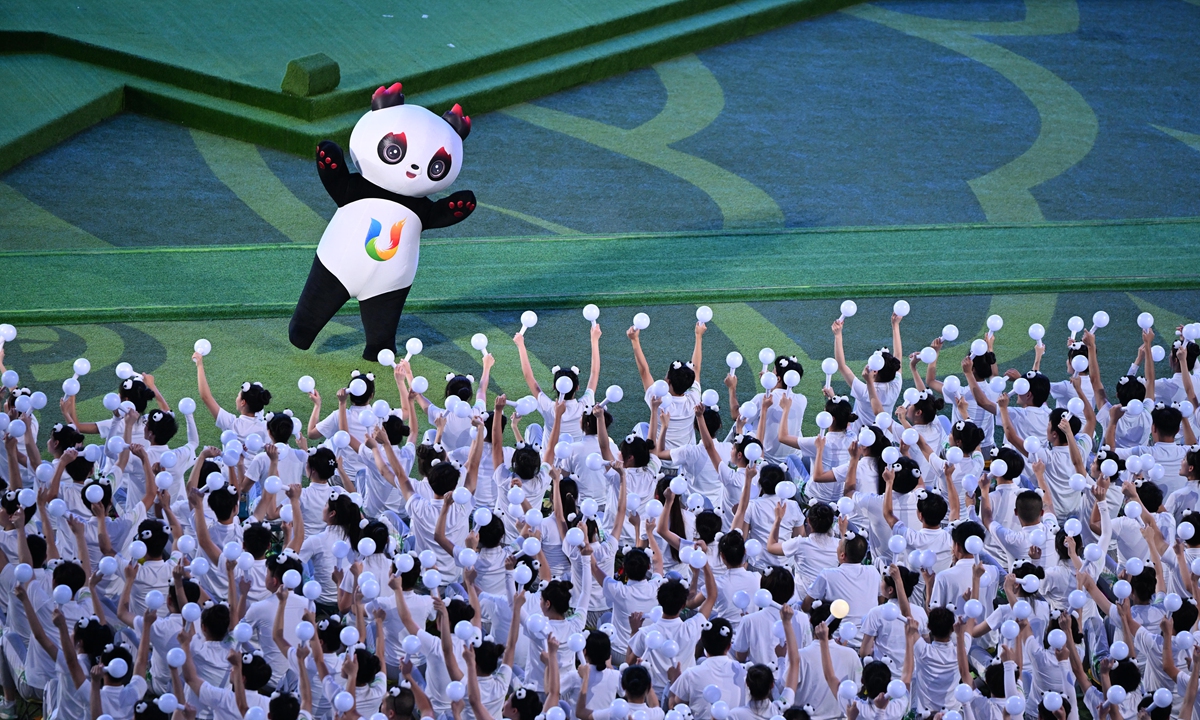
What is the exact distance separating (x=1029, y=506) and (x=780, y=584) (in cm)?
104

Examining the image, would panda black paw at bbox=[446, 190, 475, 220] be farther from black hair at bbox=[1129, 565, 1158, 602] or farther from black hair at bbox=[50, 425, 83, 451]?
black hair at bbox=[1129, 565, 1158, 602]

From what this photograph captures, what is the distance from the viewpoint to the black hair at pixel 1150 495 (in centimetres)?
528

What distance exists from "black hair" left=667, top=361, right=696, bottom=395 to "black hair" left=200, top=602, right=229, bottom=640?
2.11 meters

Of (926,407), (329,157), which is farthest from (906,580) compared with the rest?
(329,157)

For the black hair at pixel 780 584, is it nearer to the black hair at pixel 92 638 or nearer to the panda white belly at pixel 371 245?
the black hair at pixel 92 638

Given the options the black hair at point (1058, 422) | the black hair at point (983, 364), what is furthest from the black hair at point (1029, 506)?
the black hair at point (983, 364)

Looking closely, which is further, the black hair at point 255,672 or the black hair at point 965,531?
the black hair at point 965,531

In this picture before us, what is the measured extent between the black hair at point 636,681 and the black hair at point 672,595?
353 millimetres

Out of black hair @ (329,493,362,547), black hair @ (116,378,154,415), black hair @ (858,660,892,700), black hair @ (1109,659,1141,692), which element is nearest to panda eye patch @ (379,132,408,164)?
black hair @ (116,378,154,415)

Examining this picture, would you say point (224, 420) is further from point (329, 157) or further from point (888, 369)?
point (888, 369)

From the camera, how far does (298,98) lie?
902 cm

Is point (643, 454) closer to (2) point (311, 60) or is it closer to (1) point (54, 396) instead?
(1) point (54, 396)

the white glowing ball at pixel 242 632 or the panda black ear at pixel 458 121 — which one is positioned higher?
the panda black ear at pixel 458 121

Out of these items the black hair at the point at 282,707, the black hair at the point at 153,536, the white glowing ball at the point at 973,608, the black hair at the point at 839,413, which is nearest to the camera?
the black hair at the point at 282,707
